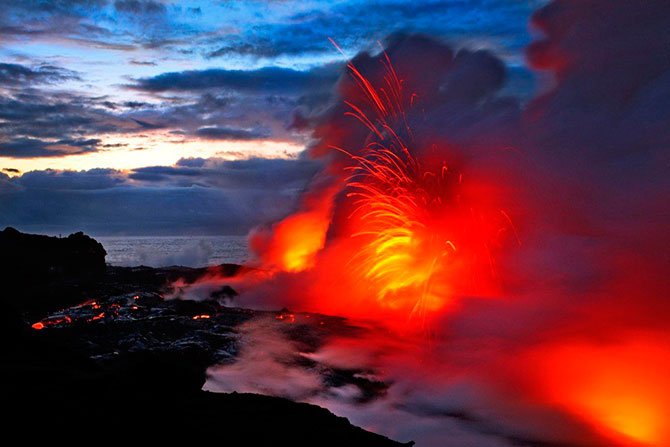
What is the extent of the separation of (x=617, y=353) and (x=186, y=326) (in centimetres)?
3096

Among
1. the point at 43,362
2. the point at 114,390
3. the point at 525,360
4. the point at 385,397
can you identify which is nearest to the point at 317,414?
the point at 114,390

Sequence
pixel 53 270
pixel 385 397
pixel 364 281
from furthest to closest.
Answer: pixel 53 270 < pixel 364 281 < pixel 385 397

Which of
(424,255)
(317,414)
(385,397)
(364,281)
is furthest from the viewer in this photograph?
(364,281)

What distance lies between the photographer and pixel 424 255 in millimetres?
33656

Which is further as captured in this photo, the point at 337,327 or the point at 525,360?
the point at 337,327

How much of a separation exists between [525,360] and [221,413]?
91.7ft

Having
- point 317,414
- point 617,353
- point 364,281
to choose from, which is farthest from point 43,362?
point 364,281

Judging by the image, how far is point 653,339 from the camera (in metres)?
32.9

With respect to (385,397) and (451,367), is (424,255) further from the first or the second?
(385,397)

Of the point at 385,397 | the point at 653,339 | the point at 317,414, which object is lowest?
the point at 317,414

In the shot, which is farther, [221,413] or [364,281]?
[364,281]

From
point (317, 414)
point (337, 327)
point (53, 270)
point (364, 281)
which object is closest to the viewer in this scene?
point (317, 414)

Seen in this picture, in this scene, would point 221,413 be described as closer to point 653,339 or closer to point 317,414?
point 317,414

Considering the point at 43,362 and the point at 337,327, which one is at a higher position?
the point at 337,327
